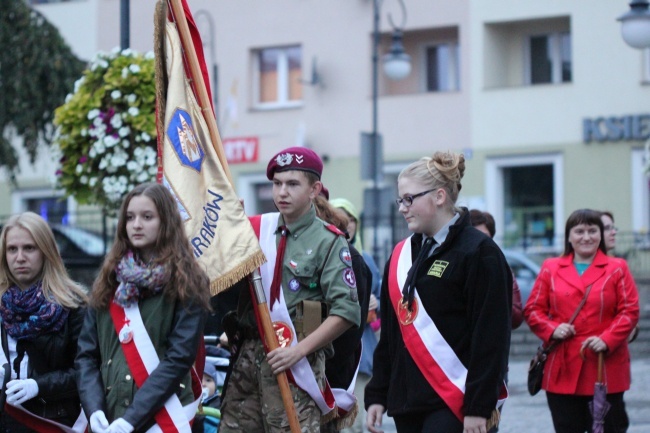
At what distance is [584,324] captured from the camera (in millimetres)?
7762

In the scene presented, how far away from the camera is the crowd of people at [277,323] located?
16.9 feet

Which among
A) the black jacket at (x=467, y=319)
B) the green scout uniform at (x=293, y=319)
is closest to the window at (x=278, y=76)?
the green scout uniform at (x=293, y=319)

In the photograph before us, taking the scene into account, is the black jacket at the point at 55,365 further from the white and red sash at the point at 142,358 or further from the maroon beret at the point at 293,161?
the maroon beret at the point at 293,161

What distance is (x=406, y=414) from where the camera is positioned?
17.9ft

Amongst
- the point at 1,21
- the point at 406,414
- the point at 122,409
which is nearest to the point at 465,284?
the point at 406,414

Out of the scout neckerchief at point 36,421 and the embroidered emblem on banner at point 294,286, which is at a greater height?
the embroidered emblem on banner at point 294,286

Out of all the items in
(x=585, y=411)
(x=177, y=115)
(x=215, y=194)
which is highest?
(x=177, y=115)

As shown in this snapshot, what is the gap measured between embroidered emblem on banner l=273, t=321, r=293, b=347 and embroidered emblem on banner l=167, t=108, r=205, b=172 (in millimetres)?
898

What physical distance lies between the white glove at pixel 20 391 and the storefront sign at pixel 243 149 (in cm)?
2276

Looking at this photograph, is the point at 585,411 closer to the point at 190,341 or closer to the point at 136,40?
the point at 190,341

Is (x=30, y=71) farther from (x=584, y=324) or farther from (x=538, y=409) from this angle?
(x=584, y=324)

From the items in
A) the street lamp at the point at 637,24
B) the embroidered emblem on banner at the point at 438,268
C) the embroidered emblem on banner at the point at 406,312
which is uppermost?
the street lamp at the point at 637,24

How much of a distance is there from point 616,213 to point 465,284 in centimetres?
2018

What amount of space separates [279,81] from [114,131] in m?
18.5
